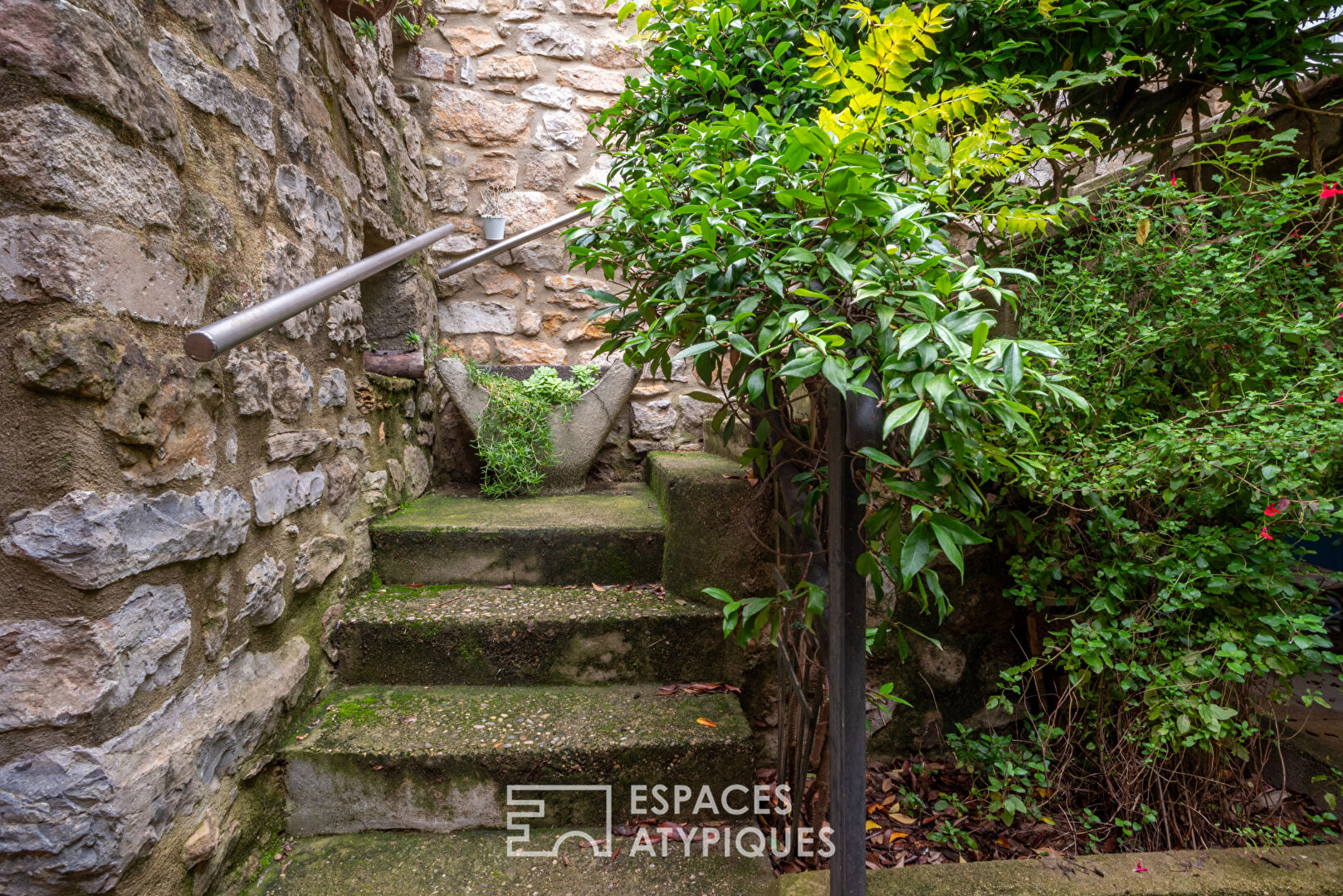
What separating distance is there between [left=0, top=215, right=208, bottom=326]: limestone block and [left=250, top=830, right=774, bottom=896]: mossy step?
1.08 m

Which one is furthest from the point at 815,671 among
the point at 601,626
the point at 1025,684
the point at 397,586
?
the point at 397,586

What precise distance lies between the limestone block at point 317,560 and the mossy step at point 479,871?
554mm

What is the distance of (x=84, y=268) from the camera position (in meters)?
0.88

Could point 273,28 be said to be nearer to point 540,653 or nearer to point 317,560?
point 317,560

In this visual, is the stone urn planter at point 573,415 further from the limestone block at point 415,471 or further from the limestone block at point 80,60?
the limestone block at point 80,60

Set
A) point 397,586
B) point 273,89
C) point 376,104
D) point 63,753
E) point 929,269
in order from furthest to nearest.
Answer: point 376,104 → point 397,586 → point 273,89 → point 63,753 → point 929,269

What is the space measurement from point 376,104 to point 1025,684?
9.37 ft

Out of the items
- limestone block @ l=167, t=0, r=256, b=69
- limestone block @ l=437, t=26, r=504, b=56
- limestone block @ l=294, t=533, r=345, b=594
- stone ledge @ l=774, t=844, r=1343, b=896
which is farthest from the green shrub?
limestone block @ l=437, t=26, r=504, b=56

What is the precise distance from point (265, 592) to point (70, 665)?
0.43 meters

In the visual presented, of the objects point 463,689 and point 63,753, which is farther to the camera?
point 463,689

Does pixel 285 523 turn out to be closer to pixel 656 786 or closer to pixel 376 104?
pixel 656 786

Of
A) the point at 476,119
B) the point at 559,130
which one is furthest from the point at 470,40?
the point at 559,130

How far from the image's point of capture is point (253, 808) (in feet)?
4.02

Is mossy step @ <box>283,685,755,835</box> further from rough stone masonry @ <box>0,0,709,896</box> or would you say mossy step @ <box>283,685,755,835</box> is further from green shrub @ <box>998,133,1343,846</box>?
green shrub @ <box>998,133,1343,846</box>
